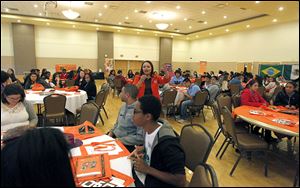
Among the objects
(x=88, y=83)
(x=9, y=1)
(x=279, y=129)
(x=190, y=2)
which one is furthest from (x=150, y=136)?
(x=88, y=83)

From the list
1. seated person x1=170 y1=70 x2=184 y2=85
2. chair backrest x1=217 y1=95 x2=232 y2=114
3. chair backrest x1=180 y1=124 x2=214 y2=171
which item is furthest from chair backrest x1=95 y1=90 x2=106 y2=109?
seated person x1=170 y1=70 x2=184 y2=85

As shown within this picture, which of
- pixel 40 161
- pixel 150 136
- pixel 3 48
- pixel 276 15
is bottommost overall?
pixel 150 136

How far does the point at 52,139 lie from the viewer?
103 centimetres

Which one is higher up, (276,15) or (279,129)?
(276,15)

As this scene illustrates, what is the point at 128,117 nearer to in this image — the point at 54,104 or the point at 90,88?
the point at 54,104

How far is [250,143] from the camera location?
3.01 meters

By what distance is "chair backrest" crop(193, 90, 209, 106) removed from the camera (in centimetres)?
619

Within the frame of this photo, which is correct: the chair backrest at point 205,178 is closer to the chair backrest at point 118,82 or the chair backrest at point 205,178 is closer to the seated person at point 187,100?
the seated person at point 187,100

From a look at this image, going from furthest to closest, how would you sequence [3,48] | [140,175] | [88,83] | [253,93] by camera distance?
[88,83], [253,93], [140,175], [3,48]

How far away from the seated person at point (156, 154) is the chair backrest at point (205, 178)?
9.1 inches

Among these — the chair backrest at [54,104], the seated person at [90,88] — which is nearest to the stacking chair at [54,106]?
the chair backrest at [54,104]

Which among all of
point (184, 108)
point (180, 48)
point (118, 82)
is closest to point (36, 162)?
point (180, 48)

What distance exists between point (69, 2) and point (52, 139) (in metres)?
0.81

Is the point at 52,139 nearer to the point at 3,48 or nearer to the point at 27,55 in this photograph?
the point at 3,48
